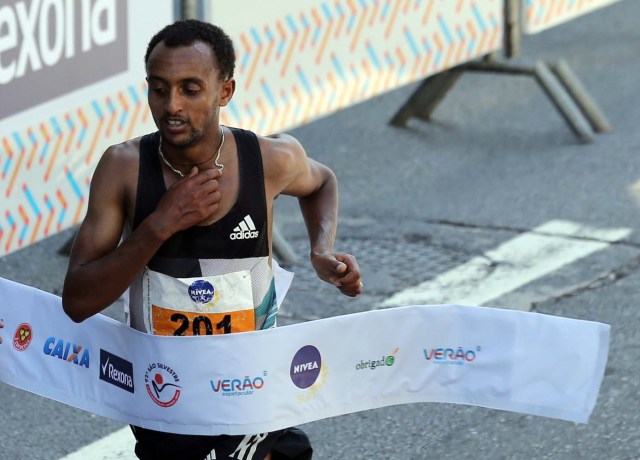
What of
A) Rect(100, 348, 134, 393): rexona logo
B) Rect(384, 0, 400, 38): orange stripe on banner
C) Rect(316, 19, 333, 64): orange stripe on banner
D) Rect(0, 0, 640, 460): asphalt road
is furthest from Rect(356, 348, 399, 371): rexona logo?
Rect(384, 0, 400, 38): orange stripe on banner

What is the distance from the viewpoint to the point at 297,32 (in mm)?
7395

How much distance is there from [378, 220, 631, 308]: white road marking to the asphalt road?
7cm

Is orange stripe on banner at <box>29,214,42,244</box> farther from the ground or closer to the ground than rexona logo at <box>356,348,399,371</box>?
closer to the ground

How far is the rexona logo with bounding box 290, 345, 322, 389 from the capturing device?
3.57 metres

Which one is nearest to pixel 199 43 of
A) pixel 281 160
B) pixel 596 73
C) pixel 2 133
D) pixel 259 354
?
pixel 281 160

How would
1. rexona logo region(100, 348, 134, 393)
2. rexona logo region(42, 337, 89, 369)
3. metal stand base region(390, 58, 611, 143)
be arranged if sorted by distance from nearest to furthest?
rexona logo region(100, 348, 134, 393) < rexona logo region(42, 337, 89, 369) < metal stand base region(390, 58, 611, 143)

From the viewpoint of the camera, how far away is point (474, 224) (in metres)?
7.66

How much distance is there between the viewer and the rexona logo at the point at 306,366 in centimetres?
357

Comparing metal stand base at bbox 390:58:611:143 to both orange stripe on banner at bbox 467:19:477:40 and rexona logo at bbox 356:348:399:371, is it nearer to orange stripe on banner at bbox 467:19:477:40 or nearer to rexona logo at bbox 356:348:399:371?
orange stripe on banner at bbox 467:19:477:40

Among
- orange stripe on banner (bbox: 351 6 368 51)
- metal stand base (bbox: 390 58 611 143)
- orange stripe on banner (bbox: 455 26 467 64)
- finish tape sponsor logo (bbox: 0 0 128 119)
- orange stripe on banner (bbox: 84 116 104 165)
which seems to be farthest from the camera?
metal stand base (bbox: 390 58 611 143)

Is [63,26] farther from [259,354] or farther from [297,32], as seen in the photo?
[259,354]

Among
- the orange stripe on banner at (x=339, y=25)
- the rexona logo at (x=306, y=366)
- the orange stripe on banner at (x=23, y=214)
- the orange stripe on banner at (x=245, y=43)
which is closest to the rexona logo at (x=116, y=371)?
the rexona logo at (x=306, y=366)

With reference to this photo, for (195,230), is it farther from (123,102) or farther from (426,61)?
(426,61)

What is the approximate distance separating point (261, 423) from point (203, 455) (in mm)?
178
